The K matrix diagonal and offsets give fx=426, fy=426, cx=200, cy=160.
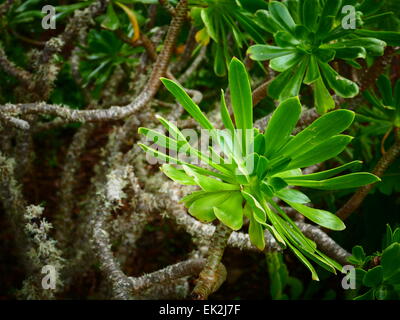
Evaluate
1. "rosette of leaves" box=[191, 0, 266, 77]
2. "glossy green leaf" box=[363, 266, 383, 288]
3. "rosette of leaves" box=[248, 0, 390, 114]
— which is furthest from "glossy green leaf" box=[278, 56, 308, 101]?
"glossy green leaf" box=[363, 266, 383, 288]

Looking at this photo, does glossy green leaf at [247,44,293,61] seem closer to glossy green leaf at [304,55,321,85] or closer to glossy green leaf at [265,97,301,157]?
glossy green leaf at [304,55,321,85]

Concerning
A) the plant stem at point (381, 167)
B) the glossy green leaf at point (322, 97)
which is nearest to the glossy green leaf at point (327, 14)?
the glossy green leaf at point (322, 97)

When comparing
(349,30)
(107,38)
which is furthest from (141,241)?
(349,30)

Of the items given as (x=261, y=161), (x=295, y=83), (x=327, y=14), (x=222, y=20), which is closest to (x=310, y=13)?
(x=327, y=14)

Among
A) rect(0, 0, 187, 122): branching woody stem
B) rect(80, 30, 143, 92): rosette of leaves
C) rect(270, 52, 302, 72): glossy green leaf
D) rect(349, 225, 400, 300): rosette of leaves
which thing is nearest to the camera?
rect(349, 225, 400, 300): rosette of leaves

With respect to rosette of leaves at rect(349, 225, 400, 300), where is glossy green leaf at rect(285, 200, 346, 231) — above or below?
above

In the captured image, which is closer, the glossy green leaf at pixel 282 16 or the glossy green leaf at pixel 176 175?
the glossy green leaf at pixel 176 175

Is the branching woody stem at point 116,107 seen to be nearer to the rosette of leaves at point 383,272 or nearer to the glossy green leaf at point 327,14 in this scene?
Result: the glossy green leaf at point 327,14

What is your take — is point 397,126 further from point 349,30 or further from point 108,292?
point 108,292
